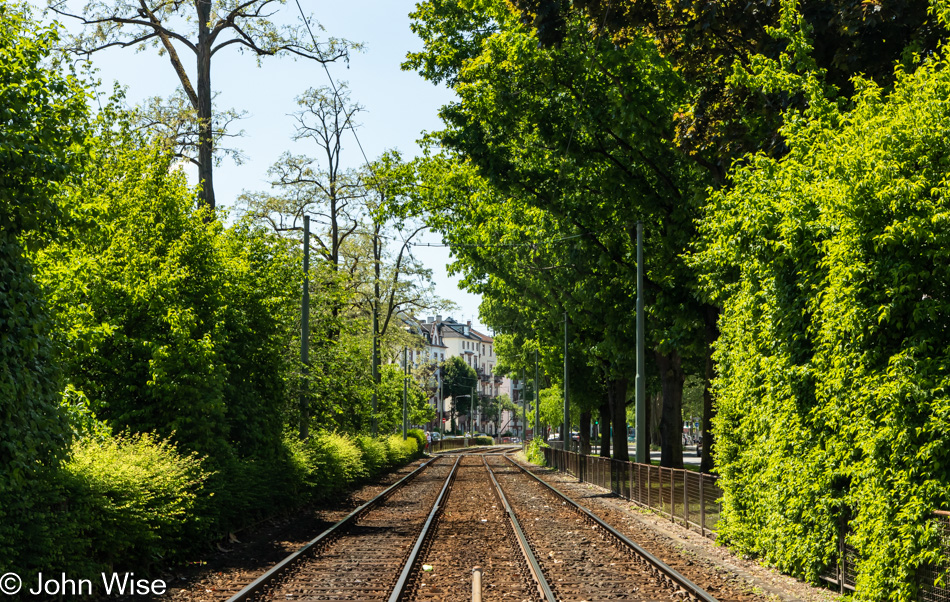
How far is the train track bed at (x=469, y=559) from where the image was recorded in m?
10.9

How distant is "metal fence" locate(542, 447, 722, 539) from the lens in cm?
1698

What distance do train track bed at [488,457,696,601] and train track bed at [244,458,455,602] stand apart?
2244 mm

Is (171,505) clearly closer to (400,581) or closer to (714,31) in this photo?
(400,581)

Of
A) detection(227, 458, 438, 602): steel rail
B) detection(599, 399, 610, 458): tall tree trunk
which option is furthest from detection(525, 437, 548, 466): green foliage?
detection(227, 458, 438, 602): steel rail

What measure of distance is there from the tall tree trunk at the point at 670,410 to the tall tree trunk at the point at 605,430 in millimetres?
11601

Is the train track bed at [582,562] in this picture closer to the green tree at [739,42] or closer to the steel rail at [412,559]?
the steel rail at [412,559]

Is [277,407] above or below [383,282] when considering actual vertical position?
below

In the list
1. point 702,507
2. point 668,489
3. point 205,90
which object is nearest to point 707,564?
point 702,507

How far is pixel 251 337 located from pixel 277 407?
2197mm

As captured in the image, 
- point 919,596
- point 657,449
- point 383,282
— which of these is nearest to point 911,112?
point 919,596

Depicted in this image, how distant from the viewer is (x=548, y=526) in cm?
1864

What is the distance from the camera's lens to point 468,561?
13539 mm

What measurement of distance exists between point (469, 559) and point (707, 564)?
3668 mm

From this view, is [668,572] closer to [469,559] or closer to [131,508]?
[469,559]
